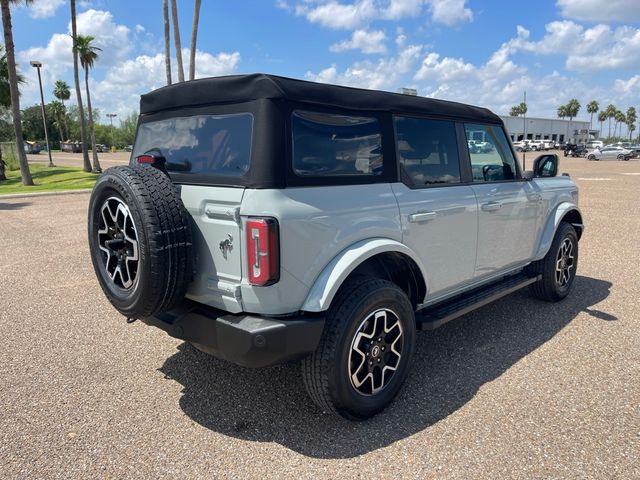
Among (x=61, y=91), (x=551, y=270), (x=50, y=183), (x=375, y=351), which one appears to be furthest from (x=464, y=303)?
(x=61, y=91)

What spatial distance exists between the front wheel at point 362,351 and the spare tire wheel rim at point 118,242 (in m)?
1.14

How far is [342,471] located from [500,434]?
98 centimetres

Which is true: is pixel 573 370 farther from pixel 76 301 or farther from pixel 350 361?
pixel 76 301

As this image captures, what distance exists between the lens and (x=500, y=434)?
2.70 m

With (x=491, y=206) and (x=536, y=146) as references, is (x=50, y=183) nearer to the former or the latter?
(x=491, y=206)

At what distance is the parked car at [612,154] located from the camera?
40875 millimetres

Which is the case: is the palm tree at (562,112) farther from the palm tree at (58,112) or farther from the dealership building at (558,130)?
the palm tree at (58,112)

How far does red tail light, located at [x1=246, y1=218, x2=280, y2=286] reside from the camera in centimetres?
233

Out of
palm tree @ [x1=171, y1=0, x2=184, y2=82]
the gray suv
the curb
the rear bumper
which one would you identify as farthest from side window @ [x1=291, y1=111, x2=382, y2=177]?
palm tree @ [x1=171, y1=0, x2=184, y2=82]

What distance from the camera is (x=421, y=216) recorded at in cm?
314

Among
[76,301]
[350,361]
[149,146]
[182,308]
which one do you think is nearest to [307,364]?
[350,361]

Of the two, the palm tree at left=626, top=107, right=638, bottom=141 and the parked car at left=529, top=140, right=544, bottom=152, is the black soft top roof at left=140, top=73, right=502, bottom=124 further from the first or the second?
the palm tree at left=626, top=107, right=638, bottom=141

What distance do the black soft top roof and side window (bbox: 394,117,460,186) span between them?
10 centimetres

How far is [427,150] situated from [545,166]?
1929mm
